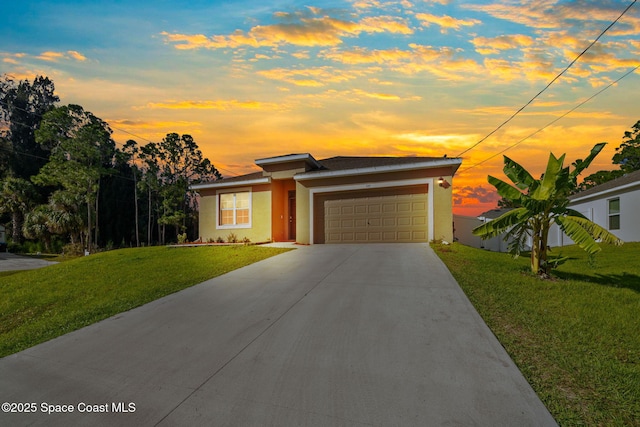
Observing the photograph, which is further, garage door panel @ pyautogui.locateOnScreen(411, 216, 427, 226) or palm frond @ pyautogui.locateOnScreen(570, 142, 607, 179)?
garage door panel @ pyautogui.locateOnScreen(411, 216, 427, 226)

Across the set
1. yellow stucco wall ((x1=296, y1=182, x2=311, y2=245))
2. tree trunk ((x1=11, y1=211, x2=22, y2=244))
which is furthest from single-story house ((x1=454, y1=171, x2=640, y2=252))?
tree trunk ((x1=11, y1=211, x2=22, y2=244))

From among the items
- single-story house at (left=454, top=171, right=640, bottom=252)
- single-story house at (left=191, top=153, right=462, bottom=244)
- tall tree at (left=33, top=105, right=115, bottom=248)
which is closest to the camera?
single-story house at (left=191, top=153, right=462, bottom=244)

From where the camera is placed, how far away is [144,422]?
3312mm

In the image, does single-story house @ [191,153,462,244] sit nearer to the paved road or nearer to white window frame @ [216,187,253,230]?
white window frame @ [216,187,253,230]

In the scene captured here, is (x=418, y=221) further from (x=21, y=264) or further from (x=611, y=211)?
(x=21, y=264)

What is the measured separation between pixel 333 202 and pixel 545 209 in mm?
9189

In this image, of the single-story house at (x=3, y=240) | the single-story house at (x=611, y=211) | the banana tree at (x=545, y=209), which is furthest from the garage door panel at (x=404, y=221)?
the single-story house at (x=3, y=240)

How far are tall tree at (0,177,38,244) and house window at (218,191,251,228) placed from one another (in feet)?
103

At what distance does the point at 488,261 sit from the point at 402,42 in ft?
23.7

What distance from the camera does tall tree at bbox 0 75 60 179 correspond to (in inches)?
1694

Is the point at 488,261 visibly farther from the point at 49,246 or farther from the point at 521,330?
the point at 49,246

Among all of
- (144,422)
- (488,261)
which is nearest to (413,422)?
(144,422)

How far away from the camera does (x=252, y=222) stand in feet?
61.0

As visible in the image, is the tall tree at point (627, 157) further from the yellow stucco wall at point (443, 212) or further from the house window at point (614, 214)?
the yellow stucco wall at point (443, 212)
